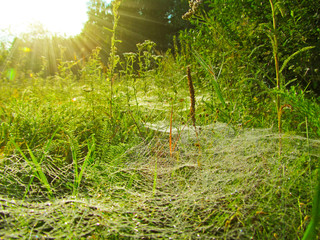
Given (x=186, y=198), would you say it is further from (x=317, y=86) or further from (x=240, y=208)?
(x=317, y=86)

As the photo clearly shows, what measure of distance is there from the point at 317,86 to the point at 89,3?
52.7 ft

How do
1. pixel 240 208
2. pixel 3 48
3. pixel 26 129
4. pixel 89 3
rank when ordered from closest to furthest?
pixel 240 208 < pixel 26 129 < pixel 3 48 < pixel 89 3

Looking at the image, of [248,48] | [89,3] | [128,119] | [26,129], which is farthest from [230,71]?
[89,3]

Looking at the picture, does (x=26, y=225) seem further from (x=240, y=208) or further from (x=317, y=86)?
(x=317, y=86)

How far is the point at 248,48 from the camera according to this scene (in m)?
2.21

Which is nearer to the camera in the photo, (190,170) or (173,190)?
(173,190)

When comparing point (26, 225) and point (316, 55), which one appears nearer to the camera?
point (26, 225)

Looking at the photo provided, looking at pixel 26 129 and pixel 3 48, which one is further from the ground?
pixel 3 48

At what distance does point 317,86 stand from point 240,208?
6.53 ft

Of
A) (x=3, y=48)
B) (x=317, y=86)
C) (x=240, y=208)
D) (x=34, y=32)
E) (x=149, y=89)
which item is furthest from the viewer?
(x=34, y=32)

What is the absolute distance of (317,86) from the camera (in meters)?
2.17

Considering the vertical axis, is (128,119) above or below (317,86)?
below

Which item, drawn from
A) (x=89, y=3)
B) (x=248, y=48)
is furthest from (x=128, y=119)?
(x=89, y=3)

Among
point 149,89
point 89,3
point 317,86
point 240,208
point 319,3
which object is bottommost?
point 240,208
